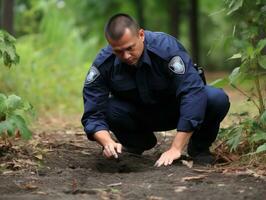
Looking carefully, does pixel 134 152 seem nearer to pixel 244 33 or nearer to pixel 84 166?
pixel 84 166

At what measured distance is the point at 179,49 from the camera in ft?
13.4

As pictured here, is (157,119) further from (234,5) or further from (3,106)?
(3,106)

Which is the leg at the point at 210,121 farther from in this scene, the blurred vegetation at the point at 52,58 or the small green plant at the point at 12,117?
the small green plant at the point at 12,117

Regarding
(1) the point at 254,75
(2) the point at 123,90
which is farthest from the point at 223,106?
(2) the point at 123,90

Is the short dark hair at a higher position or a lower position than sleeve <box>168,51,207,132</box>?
higher

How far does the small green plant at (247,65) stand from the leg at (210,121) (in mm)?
85

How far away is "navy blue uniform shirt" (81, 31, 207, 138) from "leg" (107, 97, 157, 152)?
11cm

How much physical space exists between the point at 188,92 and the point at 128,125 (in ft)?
2.33

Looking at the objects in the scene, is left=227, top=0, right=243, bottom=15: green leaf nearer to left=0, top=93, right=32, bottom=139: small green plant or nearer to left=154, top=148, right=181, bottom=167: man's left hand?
left=154, top=148, right=181, bottom=167: man's left hand

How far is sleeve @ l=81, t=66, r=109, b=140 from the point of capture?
4.17 m

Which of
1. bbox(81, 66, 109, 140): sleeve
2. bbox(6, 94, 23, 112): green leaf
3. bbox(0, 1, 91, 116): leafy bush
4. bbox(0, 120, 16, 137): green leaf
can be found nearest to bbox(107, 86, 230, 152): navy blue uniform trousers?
bbox(81, 66, 109, 140): sleeve

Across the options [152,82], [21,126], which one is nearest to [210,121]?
[152,82]

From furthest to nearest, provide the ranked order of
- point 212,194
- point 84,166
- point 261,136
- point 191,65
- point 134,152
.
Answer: point 134,152, point 84,166, point 191,65, point 261,136, point 212,194

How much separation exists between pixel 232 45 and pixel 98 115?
1049mm
